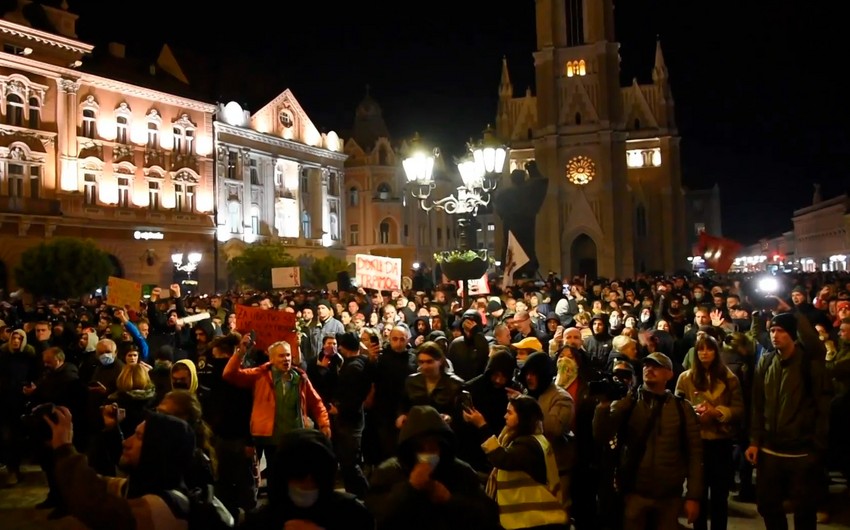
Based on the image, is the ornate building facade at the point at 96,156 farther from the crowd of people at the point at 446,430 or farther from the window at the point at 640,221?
the window at the point at 640,221

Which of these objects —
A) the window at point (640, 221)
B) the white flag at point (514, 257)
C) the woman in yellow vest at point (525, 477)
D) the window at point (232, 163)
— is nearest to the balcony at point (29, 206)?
the window at point (232, 163)

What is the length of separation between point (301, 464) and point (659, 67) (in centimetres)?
6113

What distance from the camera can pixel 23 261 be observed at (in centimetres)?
3083

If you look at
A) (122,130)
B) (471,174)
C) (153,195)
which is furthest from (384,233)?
(471,174)

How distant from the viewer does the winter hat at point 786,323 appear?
17.9 ft

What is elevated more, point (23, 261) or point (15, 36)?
point (15, 36)

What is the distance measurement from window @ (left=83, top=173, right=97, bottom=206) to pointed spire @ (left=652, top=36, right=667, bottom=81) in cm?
4223

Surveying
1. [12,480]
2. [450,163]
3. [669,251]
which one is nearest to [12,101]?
[12,480]

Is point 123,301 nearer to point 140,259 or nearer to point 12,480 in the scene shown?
point 12,480

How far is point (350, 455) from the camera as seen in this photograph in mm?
7211

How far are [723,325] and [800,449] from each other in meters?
4.88

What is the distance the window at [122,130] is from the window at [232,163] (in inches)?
308

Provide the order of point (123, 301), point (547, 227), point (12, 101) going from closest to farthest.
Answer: point (123, 301) → point (12, 101) → point (547, 227)

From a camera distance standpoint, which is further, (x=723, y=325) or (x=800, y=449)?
(x=723, y=325)
